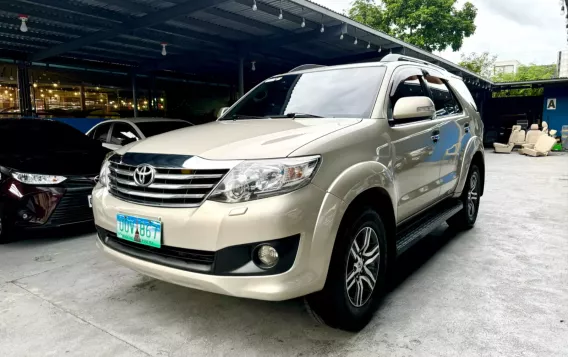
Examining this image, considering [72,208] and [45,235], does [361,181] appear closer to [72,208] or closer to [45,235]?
[72,208]

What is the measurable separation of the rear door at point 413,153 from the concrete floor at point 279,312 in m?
0.63

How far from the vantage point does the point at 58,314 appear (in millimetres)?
2504

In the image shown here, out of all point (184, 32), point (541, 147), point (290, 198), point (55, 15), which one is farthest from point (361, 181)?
point (541, 147)

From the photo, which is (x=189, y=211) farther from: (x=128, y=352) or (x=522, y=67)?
(x=522, y=67)

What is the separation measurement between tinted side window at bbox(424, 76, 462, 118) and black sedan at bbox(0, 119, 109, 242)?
11.2 ft

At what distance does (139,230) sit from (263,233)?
0.76 m

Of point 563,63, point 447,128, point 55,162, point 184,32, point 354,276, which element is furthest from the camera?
point 563,63

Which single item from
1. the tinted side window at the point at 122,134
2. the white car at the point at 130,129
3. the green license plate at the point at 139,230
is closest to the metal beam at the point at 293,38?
the white car at the point at 130,129

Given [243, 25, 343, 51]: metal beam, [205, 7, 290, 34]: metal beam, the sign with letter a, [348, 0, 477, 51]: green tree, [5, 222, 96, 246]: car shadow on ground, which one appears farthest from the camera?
[348, 0, 477, 51]: green tree

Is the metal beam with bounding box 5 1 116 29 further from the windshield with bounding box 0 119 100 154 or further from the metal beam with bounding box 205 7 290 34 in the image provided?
the windshield with bounding box 0 119 100 154

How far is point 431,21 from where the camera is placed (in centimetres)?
2330

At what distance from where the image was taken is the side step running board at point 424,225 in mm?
2717

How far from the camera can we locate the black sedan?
377 cm

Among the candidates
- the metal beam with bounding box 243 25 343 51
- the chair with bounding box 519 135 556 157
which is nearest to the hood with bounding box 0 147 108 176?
the metal beam with bounding box 243 25 343 51
